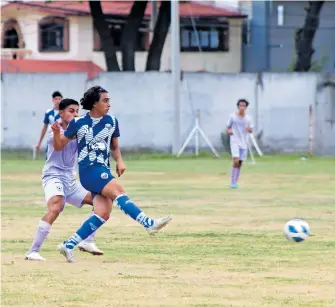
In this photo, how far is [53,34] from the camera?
Answer: 66.6 meters

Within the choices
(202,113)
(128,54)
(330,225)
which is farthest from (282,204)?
(128,54)

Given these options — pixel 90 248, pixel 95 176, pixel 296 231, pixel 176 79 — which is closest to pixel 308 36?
pixel 176 79

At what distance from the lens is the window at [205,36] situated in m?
68.1

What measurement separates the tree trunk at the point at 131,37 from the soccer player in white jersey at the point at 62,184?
32726 mm

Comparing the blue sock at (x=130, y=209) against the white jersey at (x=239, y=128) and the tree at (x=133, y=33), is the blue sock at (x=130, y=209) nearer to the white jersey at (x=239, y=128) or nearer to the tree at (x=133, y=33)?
the white jersey at (x=239, y=128)

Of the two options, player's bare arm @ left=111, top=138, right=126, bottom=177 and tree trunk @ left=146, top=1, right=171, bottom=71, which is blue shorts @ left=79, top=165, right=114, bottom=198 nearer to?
player's bare arm @ left=111, top=138, right=126, bottom=177

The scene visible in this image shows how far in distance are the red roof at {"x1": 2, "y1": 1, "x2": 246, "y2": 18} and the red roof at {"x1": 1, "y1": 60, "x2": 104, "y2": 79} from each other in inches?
108

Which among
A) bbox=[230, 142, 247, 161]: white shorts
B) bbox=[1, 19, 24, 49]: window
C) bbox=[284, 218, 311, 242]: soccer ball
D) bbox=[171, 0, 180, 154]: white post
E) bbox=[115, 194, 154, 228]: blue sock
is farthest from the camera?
bbox=[1, 19, 24, 49]: window

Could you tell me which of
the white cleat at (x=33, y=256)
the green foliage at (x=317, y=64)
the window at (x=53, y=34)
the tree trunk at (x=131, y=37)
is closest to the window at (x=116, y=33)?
the window at (x=53, y=34)

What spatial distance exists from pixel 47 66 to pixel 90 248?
48.8m

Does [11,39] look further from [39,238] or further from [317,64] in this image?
[39,238]

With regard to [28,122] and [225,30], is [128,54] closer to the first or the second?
[28,122]

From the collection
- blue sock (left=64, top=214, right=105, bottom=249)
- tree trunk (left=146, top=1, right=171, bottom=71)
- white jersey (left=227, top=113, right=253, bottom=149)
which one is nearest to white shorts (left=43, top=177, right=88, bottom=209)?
blue sock (left=64, top=214, right=105, bottom=249)

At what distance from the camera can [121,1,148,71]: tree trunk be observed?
47.2 metres
